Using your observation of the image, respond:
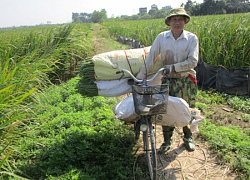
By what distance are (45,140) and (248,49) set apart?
478 centimetres

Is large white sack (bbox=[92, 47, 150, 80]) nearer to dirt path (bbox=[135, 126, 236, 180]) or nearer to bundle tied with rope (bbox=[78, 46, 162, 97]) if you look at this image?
bundle tied with rope (bbox=[78, 46, 162, 97])

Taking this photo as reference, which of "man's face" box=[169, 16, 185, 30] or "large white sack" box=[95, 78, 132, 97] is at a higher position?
"man's face" box=[169, 16, 185, 30]

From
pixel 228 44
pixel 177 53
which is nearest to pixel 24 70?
pixel 177 53

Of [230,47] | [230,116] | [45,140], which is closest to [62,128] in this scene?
[45,140]

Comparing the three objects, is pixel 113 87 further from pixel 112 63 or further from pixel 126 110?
pixel 126 110

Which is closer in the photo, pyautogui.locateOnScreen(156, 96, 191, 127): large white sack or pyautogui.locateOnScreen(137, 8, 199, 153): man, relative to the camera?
pyautogui.locateOnScreen(156, 96, 191, 127): large white sack

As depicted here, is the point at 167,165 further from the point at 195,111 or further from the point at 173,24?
the point at 173,24

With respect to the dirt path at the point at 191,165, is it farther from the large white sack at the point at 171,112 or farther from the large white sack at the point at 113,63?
the large white sack at the point at 113,63

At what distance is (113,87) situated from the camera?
3047 millimetres

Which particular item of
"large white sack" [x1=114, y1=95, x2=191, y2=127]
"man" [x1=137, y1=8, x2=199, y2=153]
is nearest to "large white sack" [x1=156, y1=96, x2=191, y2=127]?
"large white sack" [x1=114, y1=95, x2=191, y2=127]

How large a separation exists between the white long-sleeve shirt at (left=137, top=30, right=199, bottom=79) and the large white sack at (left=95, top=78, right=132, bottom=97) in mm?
213

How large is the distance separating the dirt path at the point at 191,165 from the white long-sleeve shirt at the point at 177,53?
1.16 metres

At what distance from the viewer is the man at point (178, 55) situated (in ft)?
9.69

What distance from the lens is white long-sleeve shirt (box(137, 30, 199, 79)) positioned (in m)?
2.96
